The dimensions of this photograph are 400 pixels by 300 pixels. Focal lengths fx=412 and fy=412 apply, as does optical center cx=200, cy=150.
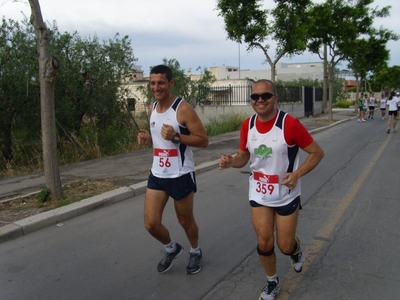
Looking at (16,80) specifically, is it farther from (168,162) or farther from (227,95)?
(227,95)

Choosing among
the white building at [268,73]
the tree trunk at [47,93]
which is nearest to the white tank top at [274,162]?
the tree trunk at [47,93]

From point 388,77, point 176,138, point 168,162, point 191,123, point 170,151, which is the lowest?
point 168,162

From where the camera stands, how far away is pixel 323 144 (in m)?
13.8

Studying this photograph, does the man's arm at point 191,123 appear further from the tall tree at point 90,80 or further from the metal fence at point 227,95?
the metal fence at point 227,95

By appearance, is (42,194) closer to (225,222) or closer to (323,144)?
(225,222)

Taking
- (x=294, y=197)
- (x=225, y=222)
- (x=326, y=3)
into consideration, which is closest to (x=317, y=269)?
(x=294, y=197)

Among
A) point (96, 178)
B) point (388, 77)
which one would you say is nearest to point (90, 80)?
point (96, 178)

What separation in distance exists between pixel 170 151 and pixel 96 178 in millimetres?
4959

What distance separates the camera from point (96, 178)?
27.5ft

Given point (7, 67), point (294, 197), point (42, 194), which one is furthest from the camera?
point (7, 67)

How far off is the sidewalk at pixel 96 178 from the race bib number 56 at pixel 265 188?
3.44 meters

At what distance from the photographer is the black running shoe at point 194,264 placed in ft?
13.2

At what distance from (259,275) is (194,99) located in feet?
61.7

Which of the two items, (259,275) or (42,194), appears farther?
(42,194)
